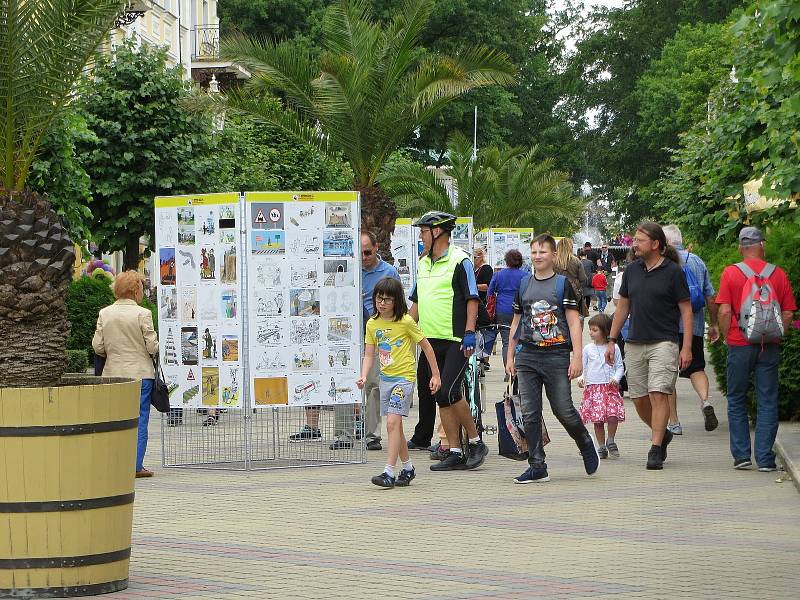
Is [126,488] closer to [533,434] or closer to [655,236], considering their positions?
[533,434]

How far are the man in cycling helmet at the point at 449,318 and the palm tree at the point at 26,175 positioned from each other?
4.19 meters

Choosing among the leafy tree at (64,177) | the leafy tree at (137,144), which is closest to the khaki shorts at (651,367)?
the leafy tree at (64,177)

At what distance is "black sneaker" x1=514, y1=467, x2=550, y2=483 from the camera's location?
1100cm

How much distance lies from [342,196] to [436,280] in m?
1.01

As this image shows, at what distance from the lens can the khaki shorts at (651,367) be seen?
448 inches

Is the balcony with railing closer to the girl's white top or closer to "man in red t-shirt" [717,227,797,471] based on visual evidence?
the girl's white top

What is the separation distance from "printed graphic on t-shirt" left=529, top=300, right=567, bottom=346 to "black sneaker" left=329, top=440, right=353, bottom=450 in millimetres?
2417

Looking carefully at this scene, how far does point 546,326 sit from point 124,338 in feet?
10.5

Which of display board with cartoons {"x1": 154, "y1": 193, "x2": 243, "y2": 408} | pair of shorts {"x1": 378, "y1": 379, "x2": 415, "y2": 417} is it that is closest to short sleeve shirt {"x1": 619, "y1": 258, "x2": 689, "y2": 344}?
pair of shorts {"x1": 378, "y1": 379, "x2": 415, "y2": 417}

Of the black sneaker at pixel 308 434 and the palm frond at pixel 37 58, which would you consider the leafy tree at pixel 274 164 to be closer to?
the black sneaker at pixel 308 434

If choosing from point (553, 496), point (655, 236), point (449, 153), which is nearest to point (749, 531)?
point (553, 496)

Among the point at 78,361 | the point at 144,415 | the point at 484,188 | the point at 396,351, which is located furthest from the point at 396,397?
the point at 484,188

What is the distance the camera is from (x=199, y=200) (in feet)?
39.6

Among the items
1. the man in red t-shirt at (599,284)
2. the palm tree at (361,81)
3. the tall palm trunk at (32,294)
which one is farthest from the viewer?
the man in red t-shirt at (599,284)
